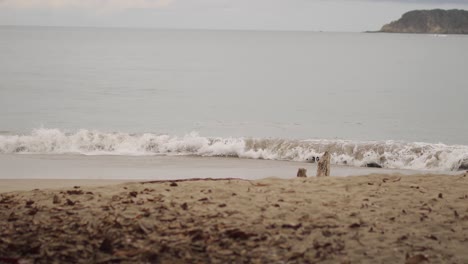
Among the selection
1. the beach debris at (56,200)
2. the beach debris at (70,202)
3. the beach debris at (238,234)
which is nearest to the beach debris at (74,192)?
the beach debris at (56,200)

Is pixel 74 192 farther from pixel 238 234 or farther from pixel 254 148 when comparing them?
pixel 254 148

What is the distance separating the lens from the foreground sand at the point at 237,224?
629 centimetres

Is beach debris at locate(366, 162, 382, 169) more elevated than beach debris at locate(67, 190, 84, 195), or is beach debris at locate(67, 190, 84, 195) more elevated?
beach debris at locate(67, 190, 84, 195)

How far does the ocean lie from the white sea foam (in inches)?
1.1

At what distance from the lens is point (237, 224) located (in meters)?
6.95

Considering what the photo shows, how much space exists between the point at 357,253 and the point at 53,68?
46.7 metres

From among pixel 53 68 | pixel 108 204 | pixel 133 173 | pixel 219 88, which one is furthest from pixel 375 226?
pixel 53 68

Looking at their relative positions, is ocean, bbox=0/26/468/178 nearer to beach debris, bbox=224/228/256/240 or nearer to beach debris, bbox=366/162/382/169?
beach debris, bbox=366/162/382/169

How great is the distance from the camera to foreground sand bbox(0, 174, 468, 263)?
6.29m

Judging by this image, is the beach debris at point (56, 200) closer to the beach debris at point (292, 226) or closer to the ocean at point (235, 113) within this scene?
the beach debris at point (292, 226)

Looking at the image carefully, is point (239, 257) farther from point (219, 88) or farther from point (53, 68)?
point (53, 68)

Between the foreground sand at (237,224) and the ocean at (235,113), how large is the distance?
6888 millimetres

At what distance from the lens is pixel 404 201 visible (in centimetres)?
805

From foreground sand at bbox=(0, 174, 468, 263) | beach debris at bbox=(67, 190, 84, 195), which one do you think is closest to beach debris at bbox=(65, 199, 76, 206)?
foreground sand at bbox=(0, 174, 468, 263)
